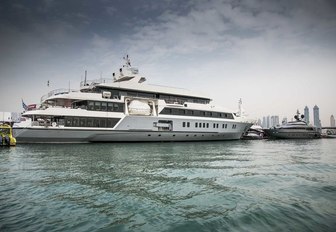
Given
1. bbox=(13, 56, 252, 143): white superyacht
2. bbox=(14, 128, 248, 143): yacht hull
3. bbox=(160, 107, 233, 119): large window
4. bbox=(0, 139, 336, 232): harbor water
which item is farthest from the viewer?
bbox=(160, 107, 233, 119): large window

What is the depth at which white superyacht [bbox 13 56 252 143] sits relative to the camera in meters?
25.3

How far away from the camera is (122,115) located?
28.5 m

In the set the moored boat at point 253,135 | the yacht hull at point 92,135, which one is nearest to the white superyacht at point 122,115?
the yacht hull at point 92,135

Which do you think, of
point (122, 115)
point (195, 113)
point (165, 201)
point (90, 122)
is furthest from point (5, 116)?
point (165, 201)

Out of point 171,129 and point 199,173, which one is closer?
point 199,173

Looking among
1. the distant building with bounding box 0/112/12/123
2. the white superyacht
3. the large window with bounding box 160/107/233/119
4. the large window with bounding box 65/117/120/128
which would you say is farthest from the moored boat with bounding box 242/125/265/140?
the distant building with bounding box 0/112/12/123

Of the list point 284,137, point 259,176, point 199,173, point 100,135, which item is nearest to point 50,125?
point 100,135

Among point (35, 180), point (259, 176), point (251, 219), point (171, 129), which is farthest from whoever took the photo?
point (171, 129)

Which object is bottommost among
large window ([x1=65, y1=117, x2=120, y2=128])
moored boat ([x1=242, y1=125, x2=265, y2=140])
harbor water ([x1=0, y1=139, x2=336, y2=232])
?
harbor water ([x1=0, y1=139, x2=336, y2=232])

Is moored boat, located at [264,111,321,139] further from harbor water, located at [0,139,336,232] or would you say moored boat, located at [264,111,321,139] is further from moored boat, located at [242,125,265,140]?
harbor water, located at [0,139,336,232]

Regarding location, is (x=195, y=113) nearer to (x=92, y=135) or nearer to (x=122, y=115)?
(x=122, y=115)

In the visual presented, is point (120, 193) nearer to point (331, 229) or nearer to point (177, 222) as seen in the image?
point (177, 222)

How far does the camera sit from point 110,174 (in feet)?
34.0

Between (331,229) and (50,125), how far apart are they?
2647 cm
